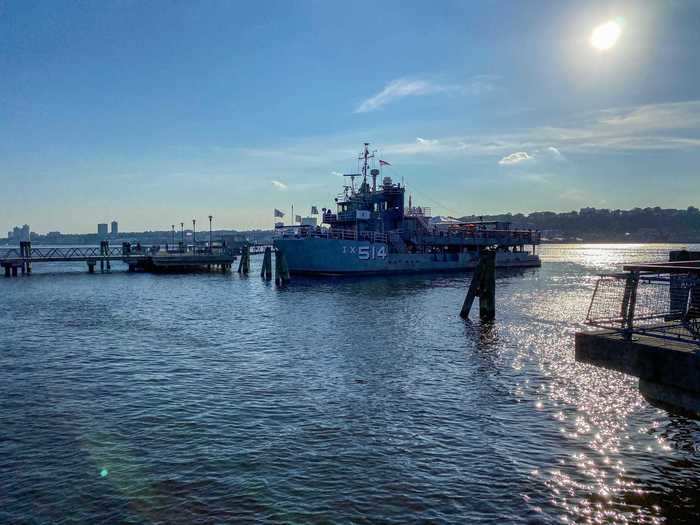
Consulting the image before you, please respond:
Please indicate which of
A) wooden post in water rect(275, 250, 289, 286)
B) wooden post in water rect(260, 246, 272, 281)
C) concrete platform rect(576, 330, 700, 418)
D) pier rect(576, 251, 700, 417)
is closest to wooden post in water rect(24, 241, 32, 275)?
wooden post in water rect(260, 246, 272, 281)

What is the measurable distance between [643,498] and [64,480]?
11.3 metres

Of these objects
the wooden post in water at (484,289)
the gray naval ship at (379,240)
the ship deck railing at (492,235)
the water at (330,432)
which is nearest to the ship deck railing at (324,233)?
the gray naval ship at (379,240)

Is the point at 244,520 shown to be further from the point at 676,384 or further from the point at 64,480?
the point at 676,384

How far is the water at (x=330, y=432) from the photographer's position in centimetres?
963

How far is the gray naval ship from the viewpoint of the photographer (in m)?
63.8

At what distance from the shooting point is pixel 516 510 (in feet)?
30.8

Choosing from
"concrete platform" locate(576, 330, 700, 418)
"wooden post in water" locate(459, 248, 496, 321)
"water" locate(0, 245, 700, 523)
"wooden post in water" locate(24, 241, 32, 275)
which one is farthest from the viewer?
"wooden post in water" locate(24, 241, 32, 275)

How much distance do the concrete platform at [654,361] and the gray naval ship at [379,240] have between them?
5372 cm

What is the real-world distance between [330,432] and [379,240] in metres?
57.5

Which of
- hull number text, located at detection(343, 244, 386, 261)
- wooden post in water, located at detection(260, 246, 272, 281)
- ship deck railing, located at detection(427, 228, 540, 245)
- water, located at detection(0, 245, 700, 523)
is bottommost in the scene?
water, located at detection(0, 245, 700, 523)

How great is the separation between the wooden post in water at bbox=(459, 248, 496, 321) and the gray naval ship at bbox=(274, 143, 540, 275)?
104 ft

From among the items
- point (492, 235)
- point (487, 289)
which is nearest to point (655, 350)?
point (487, 289)

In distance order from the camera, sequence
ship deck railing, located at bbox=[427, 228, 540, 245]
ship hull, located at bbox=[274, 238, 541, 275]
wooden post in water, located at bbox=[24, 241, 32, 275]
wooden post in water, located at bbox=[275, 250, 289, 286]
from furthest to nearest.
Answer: ship deck railing, located at bbox=[427, 228, 540, 245] < wooden post in water, located at bbox=[24, 241, 32, 275] < ship hull, located at bbox=[274, 238, 541, 275] < wooden post in water, located at bbox=[275, 250, 289, 286]

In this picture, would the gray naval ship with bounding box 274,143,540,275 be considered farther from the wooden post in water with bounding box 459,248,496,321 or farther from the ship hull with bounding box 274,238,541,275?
the wooden post in water with bounding box 459,248,496,321
